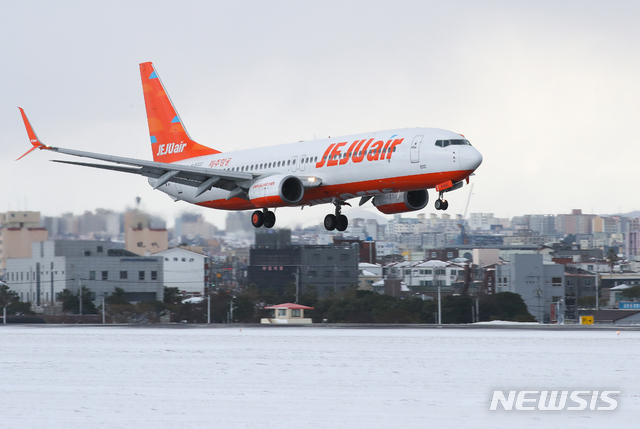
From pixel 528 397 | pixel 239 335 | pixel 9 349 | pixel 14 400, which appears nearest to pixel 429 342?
pixel 239 335

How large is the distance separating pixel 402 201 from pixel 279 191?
7.80 meters

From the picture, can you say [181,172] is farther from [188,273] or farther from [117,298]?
[188,273]

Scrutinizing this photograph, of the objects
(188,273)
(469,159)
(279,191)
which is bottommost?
(188,273)

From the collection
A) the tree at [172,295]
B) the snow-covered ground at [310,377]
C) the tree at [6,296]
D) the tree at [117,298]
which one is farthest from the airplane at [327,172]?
the tree at [6,296]

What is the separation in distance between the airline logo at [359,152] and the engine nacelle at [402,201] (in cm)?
474

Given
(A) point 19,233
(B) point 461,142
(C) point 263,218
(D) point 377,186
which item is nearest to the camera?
(B) point 461,142

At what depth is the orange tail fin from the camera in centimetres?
6869

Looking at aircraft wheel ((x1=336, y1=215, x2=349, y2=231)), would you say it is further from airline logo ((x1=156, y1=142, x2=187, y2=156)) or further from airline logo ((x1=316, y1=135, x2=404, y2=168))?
airline logo ((x1=156, y1=142, x2=187, y2=156))

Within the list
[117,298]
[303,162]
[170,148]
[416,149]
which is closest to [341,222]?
[303,162]

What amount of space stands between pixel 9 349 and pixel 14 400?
30.9m

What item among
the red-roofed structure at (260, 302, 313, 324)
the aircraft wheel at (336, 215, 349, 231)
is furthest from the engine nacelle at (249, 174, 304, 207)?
the red-roofed structure at (260, 302, 313, 324)

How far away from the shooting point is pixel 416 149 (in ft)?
164

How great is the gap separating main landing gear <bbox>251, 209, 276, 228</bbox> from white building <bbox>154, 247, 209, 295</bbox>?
72.3 metres

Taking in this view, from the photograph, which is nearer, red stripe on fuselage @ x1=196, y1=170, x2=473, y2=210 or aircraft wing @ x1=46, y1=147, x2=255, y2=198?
red stripe on fuselage @ x1=196, y1=170, x2=473, y2=210
